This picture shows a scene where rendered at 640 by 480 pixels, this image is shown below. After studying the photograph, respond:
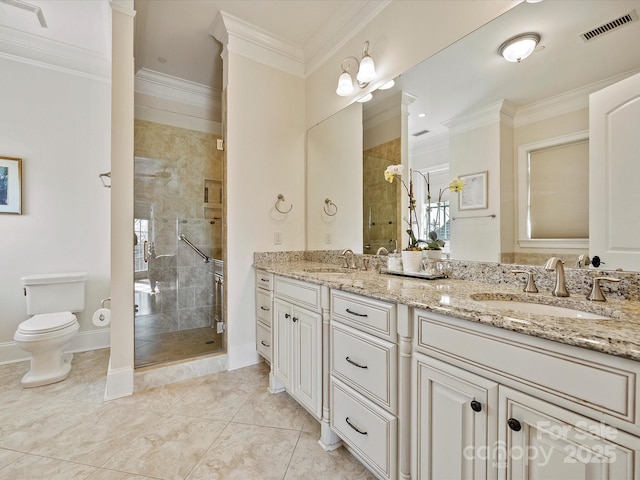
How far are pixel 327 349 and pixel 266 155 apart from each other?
5.70 feet

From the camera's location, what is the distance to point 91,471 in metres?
1.33

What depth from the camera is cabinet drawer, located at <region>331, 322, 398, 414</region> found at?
1107mm

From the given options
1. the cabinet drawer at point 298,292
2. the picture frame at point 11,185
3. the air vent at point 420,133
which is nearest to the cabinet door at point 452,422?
the cabinet drawer at point 298,292

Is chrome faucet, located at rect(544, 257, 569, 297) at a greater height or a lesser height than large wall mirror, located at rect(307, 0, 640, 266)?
lesser

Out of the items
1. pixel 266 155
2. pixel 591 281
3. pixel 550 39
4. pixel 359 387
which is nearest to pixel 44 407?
pixel 359 387

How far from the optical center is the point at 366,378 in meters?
1.22

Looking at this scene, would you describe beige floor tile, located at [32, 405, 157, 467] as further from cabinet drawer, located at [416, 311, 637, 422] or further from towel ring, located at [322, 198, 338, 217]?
towel ring, located at [322, 198, 338, 217]

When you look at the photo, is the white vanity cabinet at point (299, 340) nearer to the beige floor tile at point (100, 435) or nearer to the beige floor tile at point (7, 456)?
the beige floor tile at point (100, 435)

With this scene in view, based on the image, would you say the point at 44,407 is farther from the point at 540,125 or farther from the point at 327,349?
the point at 540,125

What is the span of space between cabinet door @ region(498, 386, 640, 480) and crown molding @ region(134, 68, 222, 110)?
143 inches

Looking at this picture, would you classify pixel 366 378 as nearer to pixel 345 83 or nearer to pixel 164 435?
pixel 164 435

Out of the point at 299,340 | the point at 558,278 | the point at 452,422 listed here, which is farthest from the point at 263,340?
the point at 558,278

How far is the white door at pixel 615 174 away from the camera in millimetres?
1022

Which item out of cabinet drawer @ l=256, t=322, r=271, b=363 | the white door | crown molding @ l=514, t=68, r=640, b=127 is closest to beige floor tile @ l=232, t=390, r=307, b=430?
cabinet drawer @ l=256, t=322, r=271, b=363
